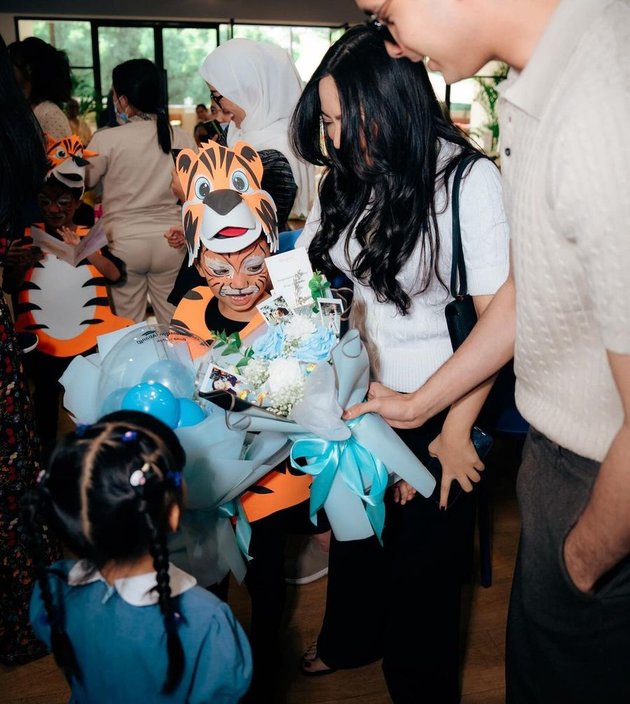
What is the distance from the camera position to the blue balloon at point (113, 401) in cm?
145

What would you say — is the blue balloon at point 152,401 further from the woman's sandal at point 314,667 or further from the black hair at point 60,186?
the black hair at point 60,186

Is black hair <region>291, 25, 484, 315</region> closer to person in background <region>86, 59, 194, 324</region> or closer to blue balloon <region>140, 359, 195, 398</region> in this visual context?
blue balloon <region>140, 359, 195, 398</region>

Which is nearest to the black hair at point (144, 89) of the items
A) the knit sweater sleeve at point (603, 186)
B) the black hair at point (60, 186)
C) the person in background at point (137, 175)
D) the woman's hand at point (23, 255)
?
the person in background at point (137, 175)

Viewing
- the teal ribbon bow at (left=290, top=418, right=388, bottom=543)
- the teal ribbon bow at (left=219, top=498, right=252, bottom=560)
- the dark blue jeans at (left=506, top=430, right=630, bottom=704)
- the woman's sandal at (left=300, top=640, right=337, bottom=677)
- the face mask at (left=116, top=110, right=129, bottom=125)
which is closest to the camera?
the dark blue jeans at (left=506, top=430, right=630, bottom=704)

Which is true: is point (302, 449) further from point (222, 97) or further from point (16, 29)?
point (16, 29)

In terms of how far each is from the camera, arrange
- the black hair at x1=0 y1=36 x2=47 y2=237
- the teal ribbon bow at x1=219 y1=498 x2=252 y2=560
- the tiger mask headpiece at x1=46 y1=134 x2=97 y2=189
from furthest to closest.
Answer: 1. the tiger mask headpiece at x1=46 y1=134 x2=97 y2=189
2. the black hair at x1=0 y1=36 x2=47 y2=237
3. the teal ribbon bow at x1=219 y1=498 x2=252 y2=560

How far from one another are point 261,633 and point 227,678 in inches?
23.3

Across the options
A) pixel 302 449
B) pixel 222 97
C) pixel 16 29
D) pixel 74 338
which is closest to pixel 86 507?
pixel 302 449

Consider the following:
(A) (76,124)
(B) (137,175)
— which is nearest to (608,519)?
(B) (137,175)

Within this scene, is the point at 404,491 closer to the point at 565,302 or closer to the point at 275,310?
the point at 275,310

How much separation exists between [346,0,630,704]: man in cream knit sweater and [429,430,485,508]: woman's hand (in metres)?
0.41

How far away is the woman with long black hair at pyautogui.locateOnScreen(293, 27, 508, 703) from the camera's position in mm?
1549

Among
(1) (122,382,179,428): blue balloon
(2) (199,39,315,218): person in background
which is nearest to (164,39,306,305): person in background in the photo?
(2) (199,39,315,218): person in background

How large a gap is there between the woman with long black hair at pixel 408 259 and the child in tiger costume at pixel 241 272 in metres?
0.15
